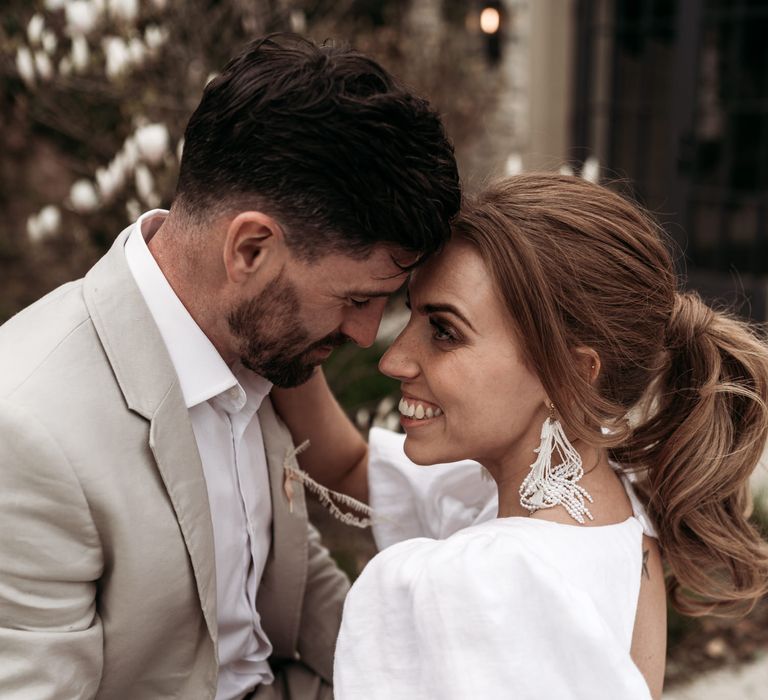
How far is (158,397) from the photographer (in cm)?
164

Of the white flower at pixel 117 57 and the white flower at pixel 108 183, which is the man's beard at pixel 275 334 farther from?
the white flower at pixel 117 57

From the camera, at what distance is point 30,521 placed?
1.49 meters

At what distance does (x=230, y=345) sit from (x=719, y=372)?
102cm

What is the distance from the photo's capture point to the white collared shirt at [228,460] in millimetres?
1783

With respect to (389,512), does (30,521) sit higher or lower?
higher

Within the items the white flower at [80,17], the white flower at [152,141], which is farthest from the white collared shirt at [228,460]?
the white flower at [80,17]

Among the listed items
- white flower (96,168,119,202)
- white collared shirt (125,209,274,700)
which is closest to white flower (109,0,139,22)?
white flower (96,168,119,202)

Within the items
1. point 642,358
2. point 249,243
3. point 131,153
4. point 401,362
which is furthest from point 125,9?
point 642,358

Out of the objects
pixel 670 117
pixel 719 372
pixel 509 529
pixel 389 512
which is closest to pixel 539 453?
pixel 509 529

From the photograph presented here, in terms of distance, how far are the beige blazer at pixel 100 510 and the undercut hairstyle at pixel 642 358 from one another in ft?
2.19

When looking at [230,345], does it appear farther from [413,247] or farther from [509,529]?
[509,529]

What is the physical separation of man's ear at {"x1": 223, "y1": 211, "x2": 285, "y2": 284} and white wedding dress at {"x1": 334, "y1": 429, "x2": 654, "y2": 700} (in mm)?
598

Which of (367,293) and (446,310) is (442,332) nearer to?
(446,310)

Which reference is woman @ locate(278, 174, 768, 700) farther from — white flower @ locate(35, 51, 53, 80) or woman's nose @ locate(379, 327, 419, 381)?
white flower @ locate(35, 51, 53, 80)
